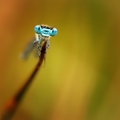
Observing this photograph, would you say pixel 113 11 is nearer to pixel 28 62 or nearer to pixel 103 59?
pixel 103 59

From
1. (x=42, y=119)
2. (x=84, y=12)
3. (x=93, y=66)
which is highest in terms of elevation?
(x=84, y=12)

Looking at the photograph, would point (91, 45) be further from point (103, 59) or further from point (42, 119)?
point (42, 119)

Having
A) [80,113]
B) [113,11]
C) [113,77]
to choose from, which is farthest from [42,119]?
[113,11]

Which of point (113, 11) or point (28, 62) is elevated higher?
point (113, 11)

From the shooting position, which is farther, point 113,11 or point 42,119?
point 113,11

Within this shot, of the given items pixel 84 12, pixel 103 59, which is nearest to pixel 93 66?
pixel 103 59

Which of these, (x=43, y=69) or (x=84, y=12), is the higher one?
(x=84, y=12)
